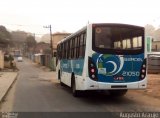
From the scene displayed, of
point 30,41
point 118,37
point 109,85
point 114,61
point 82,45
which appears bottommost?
point 109,85

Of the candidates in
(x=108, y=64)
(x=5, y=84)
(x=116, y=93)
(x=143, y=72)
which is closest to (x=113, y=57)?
(x=108, y=64)

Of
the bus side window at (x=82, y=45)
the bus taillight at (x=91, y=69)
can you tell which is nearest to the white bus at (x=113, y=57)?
the bus taillight at (x=91, y=69)

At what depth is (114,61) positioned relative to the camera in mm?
14344

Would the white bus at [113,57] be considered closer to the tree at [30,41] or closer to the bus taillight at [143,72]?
the bus taillight at [143,72]

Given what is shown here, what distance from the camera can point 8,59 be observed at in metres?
67.8

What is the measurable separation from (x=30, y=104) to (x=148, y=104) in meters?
4.44

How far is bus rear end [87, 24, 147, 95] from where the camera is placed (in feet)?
46.8

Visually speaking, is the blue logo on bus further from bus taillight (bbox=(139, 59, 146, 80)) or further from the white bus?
bus taillight (bbox=(139, 59, 146, 80))

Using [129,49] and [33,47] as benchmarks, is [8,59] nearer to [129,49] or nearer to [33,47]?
[129,49]

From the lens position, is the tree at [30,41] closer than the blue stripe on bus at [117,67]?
No

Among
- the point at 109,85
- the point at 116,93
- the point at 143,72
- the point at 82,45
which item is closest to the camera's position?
the point at 109,85

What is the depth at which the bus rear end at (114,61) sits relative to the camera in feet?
46.8

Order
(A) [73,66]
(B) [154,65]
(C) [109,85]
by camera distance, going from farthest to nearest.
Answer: (B) [154,65]
(A) [73,66]
(C) [109,85]

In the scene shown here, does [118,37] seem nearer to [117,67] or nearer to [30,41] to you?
[117,67]
